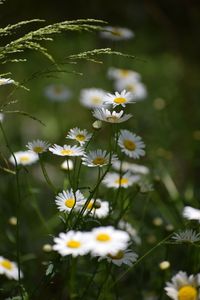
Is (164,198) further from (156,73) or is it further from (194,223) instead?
(156,73)

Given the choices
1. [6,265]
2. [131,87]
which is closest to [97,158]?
[6,265]

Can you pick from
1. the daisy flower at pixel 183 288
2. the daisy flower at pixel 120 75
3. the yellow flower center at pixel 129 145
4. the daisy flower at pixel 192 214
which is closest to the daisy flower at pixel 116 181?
the yellow flower center at pixel 129 145

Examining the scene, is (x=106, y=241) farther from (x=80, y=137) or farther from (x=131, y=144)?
(x=131, y=144)

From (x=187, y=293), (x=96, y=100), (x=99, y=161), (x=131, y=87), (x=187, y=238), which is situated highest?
(x=131, y=87)

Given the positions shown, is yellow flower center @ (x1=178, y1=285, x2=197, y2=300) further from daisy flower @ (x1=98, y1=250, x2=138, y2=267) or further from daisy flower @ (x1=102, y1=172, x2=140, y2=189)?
daisy flower @ (x1=102, y1=172, x2=140, y2=189)

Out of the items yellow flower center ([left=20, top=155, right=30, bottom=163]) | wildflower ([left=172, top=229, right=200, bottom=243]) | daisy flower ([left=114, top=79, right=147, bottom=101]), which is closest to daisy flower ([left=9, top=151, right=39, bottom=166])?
yellow flower center ([left=20, top=155, right=30, bottom=163])
